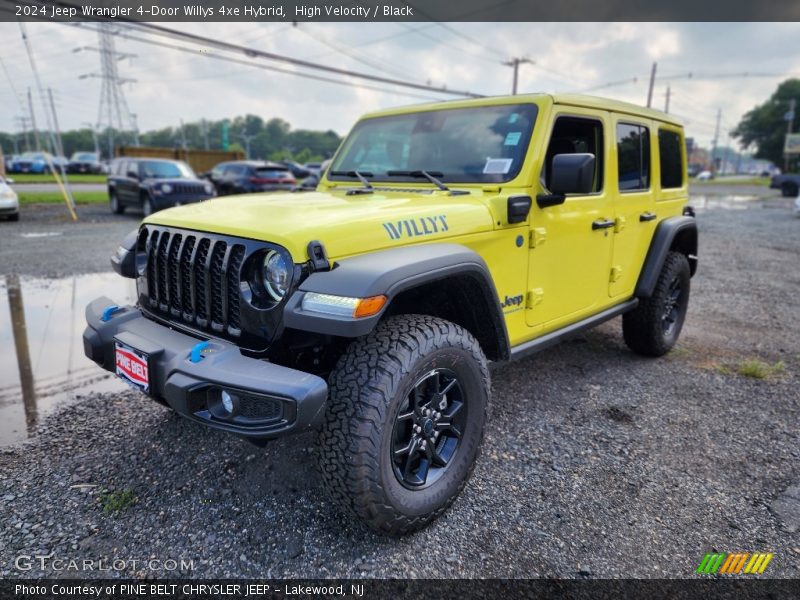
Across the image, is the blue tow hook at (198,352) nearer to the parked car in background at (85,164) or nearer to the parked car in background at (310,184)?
the parked car in background at (310,184)

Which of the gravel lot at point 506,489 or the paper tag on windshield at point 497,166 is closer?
the gravel lot at point 506,489

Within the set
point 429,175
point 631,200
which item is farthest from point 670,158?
point 429,175

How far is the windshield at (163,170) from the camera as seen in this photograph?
14453mm

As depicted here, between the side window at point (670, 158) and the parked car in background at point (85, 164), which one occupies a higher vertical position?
the parked car in background at point (85, 164)

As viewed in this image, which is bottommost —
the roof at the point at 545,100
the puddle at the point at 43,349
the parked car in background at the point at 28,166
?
the puddle at the point at 43,349

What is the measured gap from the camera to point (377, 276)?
2.11m

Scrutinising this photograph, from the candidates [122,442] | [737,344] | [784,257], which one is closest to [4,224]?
[122,442]

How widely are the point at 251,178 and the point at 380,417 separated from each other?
16837 mm

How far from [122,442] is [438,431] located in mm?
1895

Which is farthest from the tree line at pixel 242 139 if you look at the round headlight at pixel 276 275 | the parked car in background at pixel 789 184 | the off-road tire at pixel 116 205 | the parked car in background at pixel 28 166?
the round headlight at pixel 276 275

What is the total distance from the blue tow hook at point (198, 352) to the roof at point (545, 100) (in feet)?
7.44

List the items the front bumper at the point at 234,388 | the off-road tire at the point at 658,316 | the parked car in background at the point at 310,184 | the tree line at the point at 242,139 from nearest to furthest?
the front bumper at the point at 234,388, the parked car in background at the point at 310,184, the off-road tire at the point at 658,316, the tree line at the point at 242,139

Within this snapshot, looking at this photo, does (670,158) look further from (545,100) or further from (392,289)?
(392,289)

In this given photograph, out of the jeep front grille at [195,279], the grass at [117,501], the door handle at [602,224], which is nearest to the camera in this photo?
the jeep front grille at [195,279]
